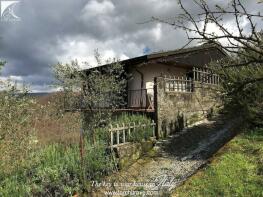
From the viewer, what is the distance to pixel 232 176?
7.17 m

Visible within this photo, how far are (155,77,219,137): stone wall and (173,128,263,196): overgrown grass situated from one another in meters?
2.55

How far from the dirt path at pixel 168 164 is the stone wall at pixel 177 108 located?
0.50 metres

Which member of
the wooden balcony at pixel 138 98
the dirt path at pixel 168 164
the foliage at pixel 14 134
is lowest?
the dirt path at pixel 168 164

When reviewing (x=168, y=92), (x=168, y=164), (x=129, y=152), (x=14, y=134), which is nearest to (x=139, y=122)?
(x=129, y=152)

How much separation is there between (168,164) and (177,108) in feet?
15.3

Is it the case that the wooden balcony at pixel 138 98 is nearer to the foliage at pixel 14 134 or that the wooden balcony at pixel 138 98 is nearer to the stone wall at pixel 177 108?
the stone wall at pixel 177 108

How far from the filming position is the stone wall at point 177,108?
39.7 feet

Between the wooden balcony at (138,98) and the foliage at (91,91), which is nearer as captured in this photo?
the foliage at (91,91)

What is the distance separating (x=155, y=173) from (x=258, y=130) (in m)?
4.15

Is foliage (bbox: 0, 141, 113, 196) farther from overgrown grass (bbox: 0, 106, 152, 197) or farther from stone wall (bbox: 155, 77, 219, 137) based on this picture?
stone wall (bbox: 155, 77, 219, 137)

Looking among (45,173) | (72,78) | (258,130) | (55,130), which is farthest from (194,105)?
(45,173)

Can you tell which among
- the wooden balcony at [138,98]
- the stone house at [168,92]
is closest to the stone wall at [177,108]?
the stone house at [168,92]

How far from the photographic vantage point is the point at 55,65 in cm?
1522

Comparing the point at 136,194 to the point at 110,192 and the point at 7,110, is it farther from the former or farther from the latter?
the point at 7,110
